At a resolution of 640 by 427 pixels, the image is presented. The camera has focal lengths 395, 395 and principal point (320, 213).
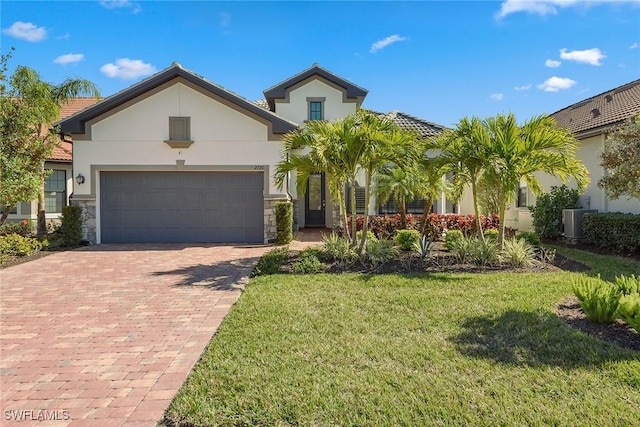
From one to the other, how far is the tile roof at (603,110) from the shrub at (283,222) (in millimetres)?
10775

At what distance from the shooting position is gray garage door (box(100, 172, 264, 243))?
14.2 m

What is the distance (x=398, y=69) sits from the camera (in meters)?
13.7

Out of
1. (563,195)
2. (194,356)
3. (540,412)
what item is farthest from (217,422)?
(563,195)

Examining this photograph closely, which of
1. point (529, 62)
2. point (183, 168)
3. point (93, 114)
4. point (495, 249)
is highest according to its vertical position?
point (529, 62)

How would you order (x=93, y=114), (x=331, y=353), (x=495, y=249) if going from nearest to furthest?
(x=331, y=353)
(x=495, y=249)
(x=93, y=114)

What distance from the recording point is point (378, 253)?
9578 millimetres

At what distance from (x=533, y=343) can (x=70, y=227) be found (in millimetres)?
14031

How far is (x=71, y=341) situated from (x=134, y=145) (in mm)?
10277

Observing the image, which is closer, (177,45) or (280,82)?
(177,45)

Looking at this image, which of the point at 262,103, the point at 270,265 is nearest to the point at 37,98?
the point at 270,265

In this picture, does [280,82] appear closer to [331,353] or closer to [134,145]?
[134,145]

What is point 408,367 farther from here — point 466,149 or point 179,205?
point 179,205

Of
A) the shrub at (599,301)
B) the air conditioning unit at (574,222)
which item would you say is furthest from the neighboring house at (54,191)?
the air conditioning unit at (574,222)

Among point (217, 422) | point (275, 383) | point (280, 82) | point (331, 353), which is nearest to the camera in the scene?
point (217, 422)
